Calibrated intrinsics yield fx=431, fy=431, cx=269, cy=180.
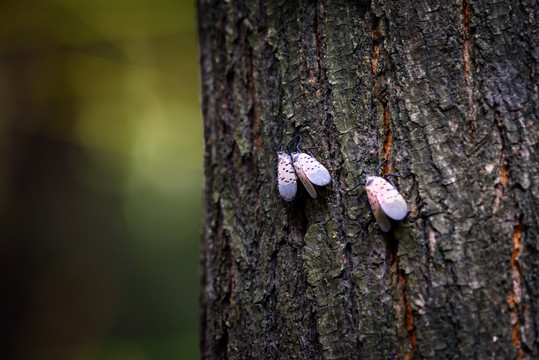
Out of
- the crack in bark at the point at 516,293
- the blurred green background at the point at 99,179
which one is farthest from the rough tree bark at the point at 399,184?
the blurred green background at the point at 99,179

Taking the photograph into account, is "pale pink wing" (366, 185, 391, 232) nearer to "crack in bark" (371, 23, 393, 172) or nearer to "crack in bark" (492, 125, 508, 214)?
"crack in bark" (371, 23, 393, 172)

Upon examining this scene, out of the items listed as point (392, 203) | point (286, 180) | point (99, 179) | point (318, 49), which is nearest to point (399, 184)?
point (392, 203)

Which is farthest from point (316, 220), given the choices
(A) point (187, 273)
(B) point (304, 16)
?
Result: (A) point (187, 273)

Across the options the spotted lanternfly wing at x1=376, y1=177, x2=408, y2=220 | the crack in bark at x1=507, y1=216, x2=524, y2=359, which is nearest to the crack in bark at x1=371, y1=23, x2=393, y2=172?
the spotted lanternfly wing at x1=376, y1=177, x2=408, y2=220

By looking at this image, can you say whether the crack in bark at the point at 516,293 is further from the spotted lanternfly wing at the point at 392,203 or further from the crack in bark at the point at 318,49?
the crack in bark at the point at 318,49

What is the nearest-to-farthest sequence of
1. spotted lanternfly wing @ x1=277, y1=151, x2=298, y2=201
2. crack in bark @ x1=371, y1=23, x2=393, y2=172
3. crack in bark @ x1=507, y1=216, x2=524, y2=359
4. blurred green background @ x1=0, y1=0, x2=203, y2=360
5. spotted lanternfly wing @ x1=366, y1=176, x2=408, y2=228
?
crack in bark @ x1=507, y1=216, x2=524, y2=359 < spotted lanternfly wing @ x1=366, y1=176, x2=408, y2=228 < crack in bark @ x1=371, y1=23, x2=393, y2=172 < spotted lanternfly wing @ x1=277, y1=151, x2=298, y2=201 < blurred green background @ x1=0, y1=0, x2=203, y2=360

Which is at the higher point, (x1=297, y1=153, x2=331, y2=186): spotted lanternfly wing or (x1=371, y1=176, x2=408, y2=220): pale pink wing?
(x1=297, y1=153, x2=331, y2=186): spotted lanternfly wing
